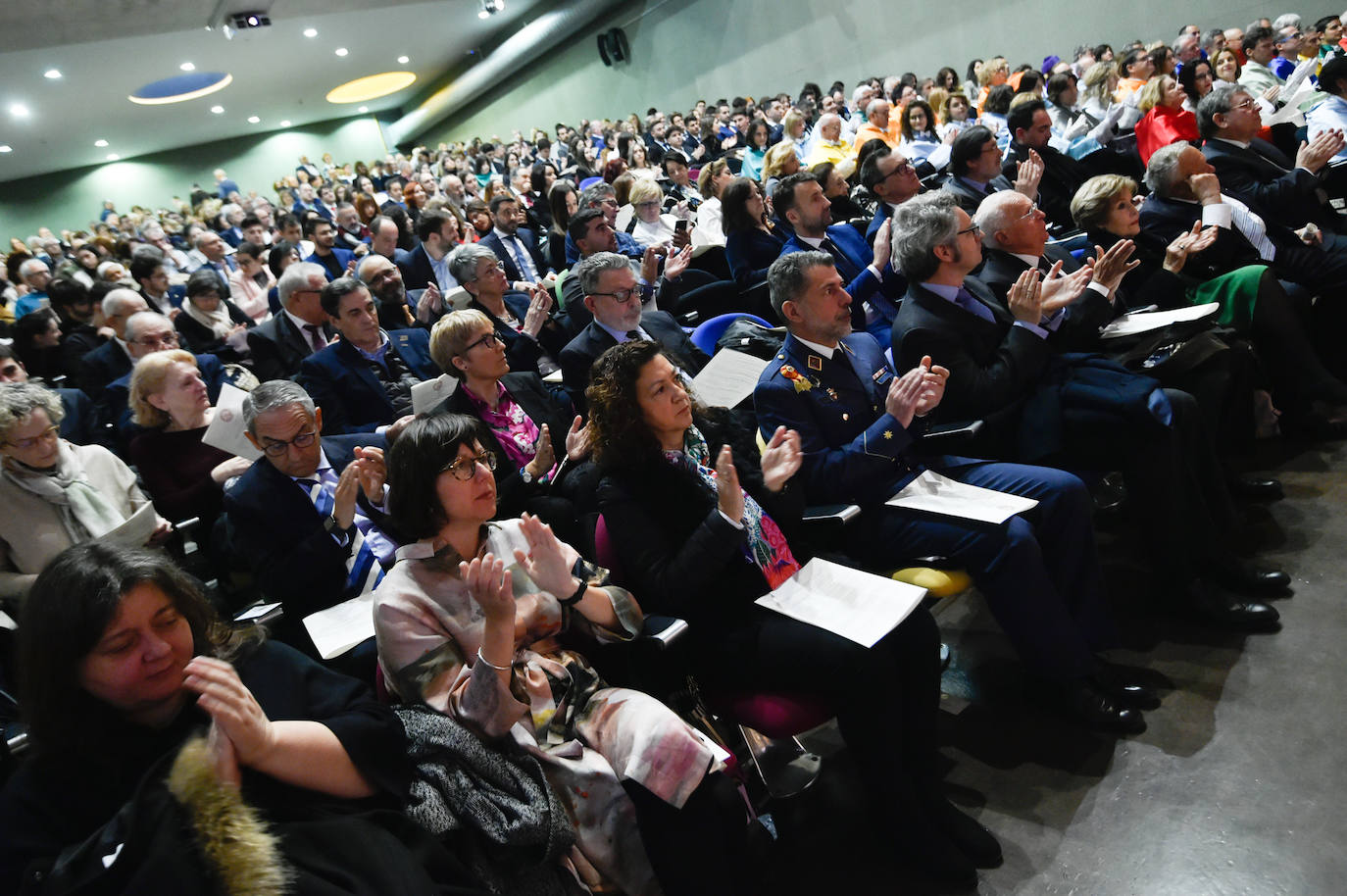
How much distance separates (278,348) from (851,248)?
9.54 ft

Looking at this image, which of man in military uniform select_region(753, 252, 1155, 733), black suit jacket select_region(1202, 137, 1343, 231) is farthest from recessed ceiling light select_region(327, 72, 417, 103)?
man in military uniform select_region(753, 252, 1155, 733)

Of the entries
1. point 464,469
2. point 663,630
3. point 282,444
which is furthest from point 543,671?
point 282,444

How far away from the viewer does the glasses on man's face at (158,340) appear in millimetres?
3691

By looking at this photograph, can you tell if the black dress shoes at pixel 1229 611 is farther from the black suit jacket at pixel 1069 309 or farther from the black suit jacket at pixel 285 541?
the black suit jacket at pixel 285 541

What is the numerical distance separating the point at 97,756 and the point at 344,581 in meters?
1.08

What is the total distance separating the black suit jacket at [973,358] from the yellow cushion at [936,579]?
600mm

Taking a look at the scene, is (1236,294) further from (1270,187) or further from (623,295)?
(623,295)

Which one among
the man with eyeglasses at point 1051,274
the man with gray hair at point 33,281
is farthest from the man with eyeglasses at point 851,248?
the man with gray hair at point 33,281

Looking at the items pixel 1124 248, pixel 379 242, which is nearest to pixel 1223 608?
pixel 1124 248

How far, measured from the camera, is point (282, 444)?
7.99 ft

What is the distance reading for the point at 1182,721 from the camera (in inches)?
83.8

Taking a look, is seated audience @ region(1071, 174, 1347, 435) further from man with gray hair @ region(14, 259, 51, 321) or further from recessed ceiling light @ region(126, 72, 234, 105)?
recessed ceiling light @ region(126, 72, 234, 105)

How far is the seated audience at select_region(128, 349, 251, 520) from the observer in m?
3.05

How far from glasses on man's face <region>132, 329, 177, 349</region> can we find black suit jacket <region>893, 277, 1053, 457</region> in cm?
314
